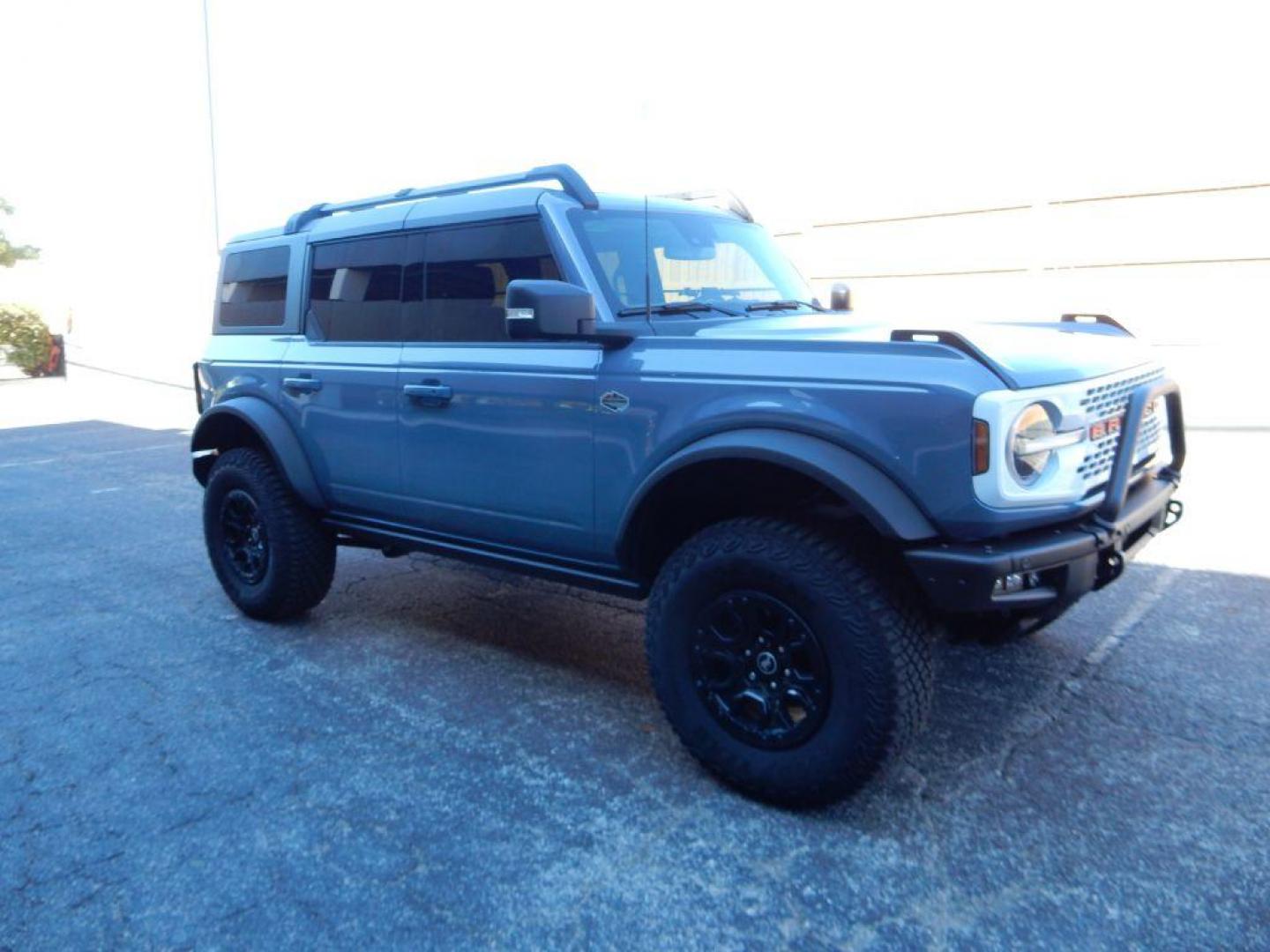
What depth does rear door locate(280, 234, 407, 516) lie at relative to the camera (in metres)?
4.30

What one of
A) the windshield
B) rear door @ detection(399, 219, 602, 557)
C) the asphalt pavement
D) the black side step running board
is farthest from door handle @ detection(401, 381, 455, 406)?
the asphalt pavement

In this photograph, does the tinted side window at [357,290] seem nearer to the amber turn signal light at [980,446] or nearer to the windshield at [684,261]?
the windshield at [684,261]

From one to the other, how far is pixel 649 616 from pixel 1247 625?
3.07 meters

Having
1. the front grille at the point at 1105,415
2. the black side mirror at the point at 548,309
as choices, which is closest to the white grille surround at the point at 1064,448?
the front grille at the point at 1105,415

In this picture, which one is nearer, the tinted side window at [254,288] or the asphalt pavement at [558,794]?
the asphalt pavement at [558,794]

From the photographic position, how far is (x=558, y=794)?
10.7 feet

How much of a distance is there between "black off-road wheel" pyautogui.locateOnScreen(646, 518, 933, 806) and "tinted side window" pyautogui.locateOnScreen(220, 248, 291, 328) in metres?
2.72

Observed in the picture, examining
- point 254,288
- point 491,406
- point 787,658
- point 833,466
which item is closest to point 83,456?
point 254,288

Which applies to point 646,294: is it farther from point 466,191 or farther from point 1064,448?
point 1064,448

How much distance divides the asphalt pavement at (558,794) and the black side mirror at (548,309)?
1.46 metres

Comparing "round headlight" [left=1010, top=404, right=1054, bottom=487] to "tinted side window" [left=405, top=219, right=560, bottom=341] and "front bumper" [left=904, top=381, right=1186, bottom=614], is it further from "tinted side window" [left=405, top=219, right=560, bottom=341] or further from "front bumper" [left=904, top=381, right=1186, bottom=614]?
"tinted side window" [left=405, top=219, right=560, bottom=341]

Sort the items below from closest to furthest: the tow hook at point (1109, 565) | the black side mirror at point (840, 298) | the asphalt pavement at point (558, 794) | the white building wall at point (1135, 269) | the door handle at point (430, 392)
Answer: the asphalt pavement at point (558, 794)
the tow hook at point (1109, 565)
the door handle at point (430, 392)
the black side mirror at point (840, 298)
the white building wall at point (1135, 269)

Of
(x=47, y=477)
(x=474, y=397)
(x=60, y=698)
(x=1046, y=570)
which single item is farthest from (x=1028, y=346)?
(x=47, y=477)

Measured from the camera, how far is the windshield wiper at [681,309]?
3648 millimetres
